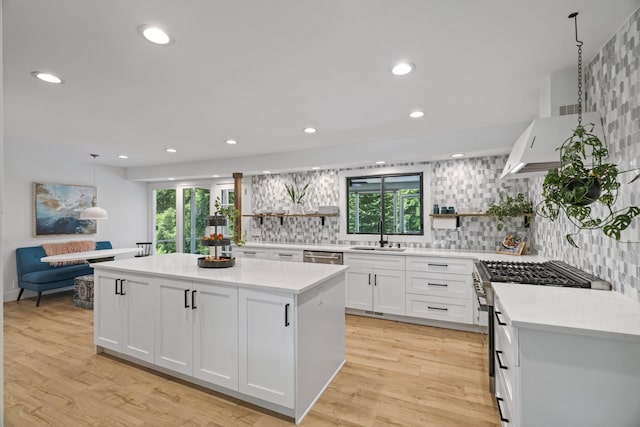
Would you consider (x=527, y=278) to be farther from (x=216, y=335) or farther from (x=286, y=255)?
(x=286, y=255)

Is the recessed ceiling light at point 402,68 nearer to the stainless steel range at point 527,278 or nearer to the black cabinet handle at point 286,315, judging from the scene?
the stainless steel range at point 527,278

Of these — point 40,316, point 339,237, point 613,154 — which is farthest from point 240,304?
point 40,316

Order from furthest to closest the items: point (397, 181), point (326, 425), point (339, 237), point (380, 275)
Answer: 1. point (339, 237)
2. point (397, 181)
3. point (380, 275)
4. point (326, 425)

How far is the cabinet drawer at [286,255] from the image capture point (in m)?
4.80

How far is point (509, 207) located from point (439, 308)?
149 centimetres

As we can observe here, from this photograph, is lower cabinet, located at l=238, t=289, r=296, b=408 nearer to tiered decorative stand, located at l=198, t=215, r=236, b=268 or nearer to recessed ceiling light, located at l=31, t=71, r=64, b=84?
tiered decorative stand, located at l=198, t=215, r=236, b=268

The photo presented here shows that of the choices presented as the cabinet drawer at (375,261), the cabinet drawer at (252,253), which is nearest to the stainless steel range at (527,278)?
the cabinet drawer at (375,261)

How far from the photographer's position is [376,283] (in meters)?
4.18

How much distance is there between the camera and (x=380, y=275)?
4168 millimetres

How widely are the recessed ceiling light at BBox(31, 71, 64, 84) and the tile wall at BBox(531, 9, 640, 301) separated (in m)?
3.65

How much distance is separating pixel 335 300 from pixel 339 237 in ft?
8.14

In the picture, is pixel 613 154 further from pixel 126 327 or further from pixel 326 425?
pixel 126 327

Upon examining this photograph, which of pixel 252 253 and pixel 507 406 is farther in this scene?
pixel 252 253

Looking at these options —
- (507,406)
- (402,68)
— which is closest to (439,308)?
(507,406)
